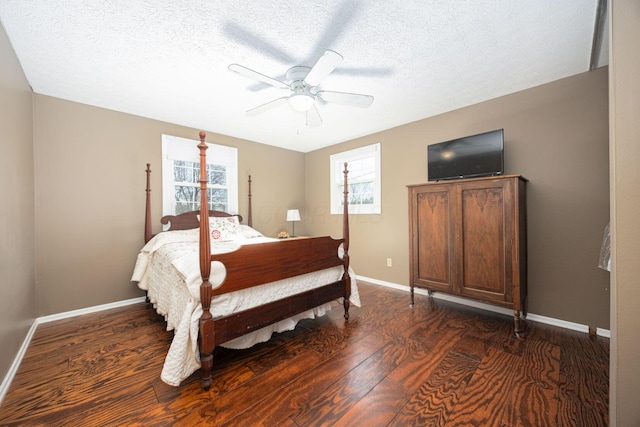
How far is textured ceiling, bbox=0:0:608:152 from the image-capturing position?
1.55 metres

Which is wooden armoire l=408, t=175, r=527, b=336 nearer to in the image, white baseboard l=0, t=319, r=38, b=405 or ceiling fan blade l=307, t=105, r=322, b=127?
ceiling fan blade l=307, t=105, r=322, b=127

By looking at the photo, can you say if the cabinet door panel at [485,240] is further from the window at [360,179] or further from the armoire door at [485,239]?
the window at [360,179]

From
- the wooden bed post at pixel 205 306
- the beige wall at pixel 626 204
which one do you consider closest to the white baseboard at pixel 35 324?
the wooden bed post at pixel 205 306

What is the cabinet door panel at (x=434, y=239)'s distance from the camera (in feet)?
8.87

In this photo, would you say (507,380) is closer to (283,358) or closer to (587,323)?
(587,323)

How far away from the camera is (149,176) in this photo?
3211 mm

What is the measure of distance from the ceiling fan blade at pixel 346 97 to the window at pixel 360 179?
70.9 inches

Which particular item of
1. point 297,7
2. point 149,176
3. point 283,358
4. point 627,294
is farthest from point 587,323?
point 149,176

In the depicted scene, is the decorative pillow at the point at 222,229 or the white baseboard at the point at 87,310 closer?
the white baseboard at the point at 87,310

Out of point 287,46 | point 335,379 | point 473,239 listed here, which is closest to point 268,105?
point 287,46

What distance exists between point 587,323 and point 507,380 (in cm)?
137

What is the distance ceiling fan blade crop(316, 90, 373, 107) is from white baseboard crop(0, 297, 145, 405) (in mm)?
2969

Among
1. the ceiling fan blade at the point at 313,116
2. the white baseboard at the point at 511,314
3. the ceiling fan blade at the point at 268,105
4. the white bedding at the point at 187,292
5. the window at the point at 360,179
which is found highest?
the ceiling fan blade at the point at 268,105

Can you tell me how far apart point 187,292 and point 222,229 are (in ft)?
5.26
